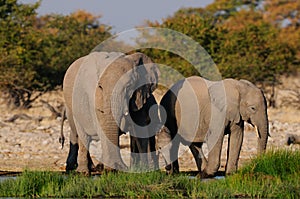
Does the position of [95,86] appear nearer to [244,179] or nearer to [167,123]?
[167,123]

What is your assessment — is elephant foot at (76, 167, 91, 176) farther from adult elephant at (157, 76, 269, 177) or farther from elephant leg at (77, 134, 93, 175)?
adult elephant at (157, 76, 269, 177)

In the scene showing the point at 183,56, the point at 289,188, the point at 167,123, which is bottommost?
the point at 289,188

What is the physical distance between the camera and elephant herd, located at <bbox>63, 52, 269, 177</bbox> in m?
11.3

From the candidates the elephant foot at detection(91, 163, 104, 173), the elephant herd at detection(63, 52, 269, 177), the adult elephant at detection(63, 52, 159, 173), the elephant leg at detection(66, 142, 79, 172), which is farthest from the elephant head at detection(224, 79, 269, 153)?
the elephant leg at detection(66, 142, 79, 172)

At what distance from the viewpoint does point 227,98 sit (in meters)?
12.9

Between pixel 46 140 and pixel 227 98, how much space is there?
595cm

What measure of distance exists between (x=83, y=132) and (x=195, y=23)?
53.8 feet

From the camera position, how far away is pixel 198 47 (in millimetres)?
27344

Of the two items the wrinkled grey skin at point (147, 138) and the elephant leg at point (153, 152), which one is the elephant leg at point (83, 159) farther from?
the elephant leg at point (153, 152)

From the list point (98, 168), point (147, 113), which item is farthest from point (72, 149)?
point (147, 113)

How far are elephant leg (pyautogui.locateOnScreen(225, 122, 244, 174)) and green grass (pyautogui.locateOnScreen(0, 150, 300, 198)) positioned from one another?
2.40 m

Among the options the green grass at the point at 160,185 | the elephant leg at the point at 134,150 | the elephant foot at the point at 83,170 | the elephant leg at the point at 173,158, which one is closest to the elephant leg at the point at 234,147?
the elephant leg at the point at 173,158

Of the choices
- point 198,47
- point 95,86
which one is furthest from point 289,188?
point 198,47

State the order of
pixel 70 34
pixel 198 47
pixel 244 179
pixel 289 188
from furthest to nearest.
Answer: pixel 70 34 → pixel 198 47 → pixel 244 179 → pixel 289 188
